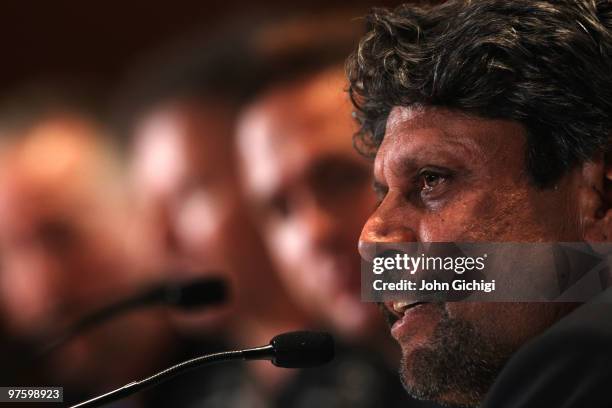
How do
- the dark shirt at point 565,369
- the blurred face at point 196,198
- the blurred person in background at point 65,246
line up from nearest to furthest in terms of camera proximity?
the dark shirt at point 565,369
the blurred face at point 196,198
the blurred person in background at point 65,246

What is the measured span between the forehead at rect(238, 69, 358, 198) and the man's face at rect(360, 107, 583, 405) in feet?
1.97

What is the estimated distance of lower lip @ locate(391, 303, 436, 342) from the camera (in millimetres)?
1385

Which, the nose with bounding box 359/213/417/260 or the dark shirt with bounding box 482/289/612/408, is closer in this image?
the dark shirt with bounding box 482/289/612/408

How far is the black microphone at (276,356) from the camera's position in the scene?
4.50 ft

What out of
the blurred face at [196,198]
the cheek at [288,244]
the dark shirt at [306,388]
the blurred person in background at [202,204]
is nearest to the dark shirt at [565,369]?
the dark shirt at [306,388]

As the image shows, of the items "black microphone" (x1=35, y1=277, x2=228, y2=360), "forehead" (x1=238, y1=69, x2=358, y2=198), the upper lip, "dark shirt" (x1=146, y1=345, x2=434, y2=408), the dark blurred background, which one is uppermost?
the dark blurred background

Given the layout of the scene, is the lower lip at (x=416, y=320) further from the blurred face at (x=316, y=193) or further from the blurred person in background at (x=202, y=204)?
the blurred person in background at (x=202, y=204)

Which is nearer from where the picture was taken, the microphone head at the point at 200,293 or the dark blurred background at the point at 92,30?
the microphone head at the point at 200,293

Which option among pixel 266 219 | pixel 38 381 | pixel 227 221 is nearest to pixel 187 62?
pixel 227 221

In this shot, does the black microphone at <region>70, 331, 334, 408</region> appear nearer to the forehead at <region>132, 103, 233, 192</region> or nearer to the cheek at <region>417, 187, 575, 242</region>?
the cheek at <region>417, 187, 575, 242</region>

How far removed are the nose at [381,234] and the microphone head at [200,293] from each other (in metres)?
0.77

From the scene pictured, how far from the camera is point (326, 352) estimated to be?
4.64 ft

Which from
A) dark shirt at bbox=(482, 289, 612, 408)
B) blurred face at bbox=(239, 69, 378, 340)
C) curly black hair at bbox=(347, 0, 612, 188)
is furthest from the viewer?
blurred face at bbox=(239, 69, 378, 340)

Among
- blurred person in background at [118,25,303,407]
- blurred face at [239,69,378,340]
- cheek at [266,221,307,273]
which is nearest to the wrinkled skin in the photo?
blurred face at [239,69,378,340]
